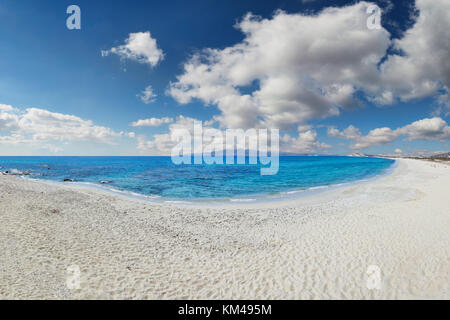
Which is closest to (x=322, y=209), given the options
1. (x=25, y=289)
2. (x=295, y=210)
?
(x=295, y=210)

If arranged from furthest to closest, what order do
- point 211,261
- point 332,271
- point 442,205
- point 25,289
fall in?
1. point 442,205
2. point 211,261
3. point 332,271
4. point 25,289

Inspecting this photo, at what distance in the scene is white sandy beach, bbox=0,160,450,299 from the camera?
23.4 ft

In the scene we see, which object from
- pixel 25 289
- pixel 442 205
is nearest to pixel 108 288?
pixel 25 289

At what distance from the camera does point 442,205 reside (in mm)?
17688

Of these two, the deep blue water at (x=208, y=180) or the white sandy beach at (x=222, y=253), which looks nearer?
the white sandy beach at (x=222, y=253)

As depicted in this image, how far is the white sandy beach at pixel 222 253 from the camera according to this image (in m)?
7.13

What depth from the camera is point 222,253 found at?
32.8ft

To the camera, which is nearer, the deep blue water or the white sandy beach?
the white sandy beach

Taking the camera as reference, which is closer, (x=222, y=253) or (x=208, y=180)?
(x=222, y=253)

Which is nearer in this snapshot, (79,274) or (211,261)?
(79,274)
